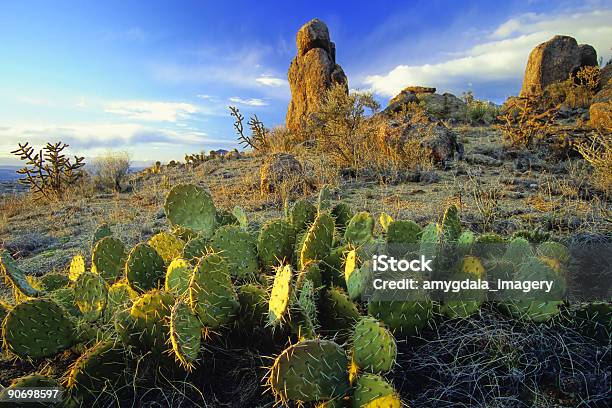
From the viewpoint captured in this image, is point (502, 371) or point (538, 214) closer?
point (502, 371)

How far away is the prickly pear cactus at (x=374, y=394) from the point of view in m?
1.46

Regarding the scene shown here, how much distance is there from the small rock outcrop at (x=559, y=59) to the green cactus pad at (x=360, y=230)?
64.2ft

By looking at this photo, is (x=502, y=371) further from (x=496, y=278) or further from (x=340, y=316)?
(x=340, y=316)

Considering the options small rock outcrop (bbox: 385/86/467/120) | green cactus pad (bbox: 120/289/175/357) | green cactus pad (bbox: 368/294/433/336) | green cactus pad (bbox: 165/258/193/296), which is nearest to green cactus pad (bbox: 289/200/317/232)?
green cactus pad (bbox: 165/258/193/296)

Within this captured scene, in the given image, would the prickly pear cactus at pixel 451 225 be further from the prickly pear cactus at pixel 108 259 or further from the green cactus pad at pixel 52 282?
the green cactus pad at pixel 52 282

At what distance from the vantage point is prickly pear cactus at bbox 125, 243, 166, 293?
231 centimetres

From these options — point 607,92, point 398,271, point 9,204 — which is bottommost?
point 9,204

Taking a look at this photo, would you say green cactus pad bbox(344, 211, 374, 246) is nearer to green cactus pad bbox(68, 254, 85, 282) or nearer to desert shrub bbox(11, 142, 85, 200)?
green cactus pad bbox(68, 254, 85, 282)

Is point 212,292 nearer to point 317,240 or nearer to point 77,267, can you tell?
point 317,240

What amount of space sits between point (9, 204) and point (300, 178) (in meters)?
7.74

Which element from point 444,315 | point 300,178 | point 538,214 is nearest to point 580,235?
point 538,214

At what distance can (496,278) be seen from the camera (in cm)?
216

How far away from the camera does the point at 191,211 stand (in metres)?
2.98

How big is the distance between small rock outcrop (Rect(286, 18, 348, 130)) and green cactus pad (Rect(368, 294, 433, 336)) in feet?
52.4
